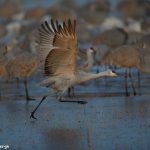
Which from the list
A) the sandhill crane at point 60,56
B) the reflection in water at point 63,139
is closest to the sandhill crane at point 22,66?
the sandhill crane at point 60,56

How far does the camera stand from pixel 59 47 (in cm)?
1121

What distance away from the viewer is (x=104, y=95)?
14.1m

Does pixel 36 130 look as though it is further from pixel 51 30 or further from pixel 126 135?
pixel 51 30

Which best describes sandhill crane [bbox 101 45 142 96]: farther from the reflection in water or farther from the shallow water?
the reflection in water

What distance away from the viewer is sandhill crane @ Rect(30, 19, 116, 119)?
36.2 ft

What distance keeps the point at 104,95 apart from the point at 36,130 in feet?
14.1

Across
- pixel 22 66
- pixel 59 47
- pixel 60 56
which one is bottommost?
pixel 22 66

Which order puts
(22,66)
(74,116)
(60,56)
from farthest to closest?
(22,66), (60,56), (74,116)

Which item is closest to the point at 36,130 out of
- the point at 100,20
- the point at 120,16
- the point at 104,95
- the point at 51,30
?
the point at 51,30

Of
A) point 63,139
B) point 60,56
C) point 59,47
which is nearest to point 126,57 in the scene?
point 60,56

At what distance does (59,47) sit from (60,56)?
22cm

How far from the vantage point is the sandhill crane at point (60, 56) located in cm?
1105

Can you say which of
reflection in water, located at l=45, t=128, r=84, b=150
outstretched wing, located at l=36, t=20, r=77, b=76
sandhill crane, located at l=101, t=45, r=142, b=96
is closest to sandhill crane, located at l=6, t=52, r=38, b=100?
sandhill crane, located at l=101, t=45, r=142, b=96

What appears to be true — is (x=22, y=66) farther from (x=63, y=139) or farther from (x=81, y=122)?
(x=63, y=139)
